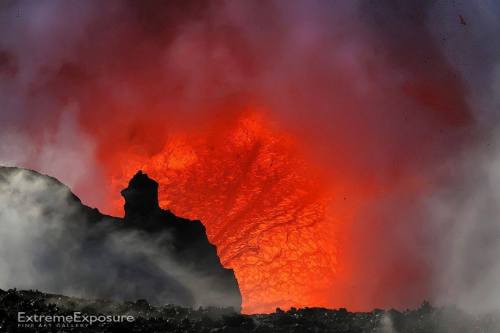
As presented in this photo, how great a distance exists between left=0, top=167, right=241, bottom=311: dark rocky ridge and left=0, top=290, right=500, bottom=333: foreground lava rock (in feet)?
34.0

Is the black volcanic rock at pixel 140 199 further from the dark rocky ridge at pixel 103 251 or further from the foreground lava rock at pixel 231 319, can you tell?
the foreground lava rock at pixel 231 319

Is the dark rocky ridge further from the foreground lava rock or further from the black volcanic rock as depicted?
the foreground lava rock

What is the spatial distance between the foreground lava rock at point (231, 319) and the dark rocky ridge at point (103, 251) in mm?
10358

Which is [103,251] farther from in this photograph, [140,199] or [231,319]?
[231,319]

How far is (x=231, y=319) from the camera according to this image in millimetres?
32344

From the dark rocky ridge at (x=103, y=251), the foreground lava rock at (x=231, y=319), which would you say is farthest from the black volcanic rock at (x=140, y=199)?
the foreground lava rock at (x=231, y=319)

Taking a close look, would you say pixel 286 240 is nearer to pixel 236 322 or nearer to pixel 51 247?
pixel 51 247

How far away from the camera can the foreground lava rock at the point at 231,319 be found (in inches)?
1192

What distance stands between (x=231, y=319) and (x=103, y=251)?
17.1m

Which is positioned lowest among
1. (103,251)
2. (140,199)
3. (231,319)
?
(231,319)

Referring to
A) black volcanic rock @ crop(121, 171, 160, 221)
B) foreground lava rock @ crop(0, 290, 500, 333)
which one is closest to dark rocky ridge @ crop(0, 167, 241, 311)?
black volcanic rock @ crop(121, 171, 160, 221)

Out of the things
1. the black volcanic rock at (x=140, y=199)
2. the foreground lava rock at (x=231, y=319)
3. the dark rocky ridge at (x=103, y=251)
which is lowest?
the foreground lava rock at (x=231, y=319)

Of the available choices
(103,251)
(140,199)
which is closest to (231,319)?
(103,251)

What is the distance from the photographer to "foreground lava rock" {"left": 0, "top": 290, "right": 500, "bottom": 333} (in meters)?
30.3
